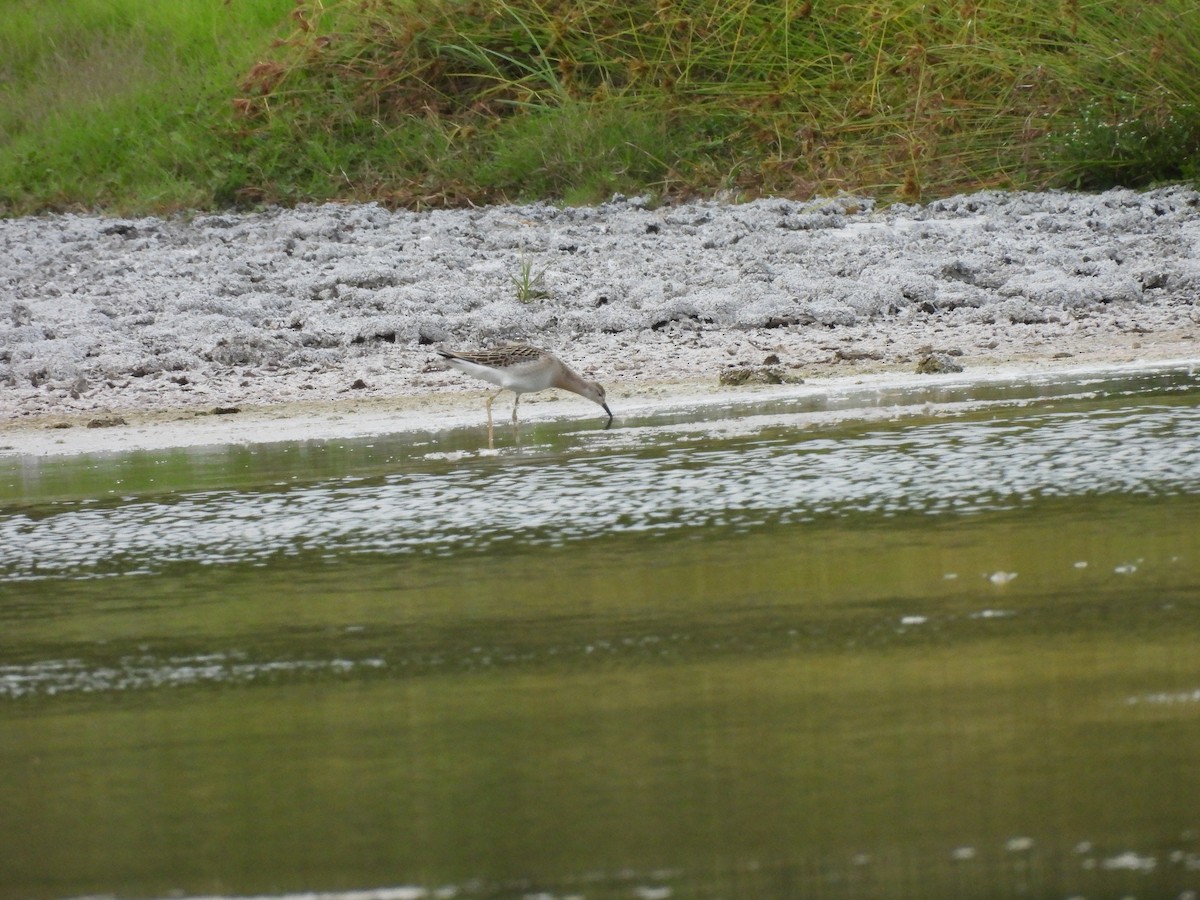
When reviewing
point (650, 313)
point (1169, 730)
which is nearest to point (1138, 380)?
point (650, 313)

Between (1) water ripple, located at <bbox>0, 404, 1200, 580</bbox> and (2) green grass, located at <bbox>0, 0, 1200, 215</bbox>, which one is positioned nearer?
(1) water ripple, located at <bbox>0, 404, 1200, 580</bbox>

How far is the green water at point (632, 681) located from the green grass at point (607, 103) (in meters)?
8.51

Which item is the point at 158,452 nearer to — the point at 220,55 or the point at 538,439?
the point at 538,439

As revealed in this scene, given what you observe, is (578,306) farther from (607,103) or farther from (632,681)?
(632,681)

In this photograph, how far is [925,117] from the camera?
49.4ft

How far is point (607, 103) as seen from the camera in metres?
16.1

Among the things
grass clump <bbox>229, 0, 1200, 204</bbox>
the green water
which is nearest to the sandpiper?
the green water

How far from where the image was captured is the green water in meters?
2.57

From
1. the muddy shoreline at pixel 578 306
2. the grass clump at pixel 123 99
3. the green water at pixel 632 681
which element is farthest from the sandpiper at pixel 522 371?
the grass clump at pixel 123 99

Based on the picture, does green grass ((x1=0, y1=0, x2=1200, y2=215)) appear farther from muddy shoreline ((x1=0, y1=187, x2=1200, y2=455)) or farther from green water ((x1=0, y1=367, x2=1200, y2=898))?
green water ((x1=0, y1=367, x2=1200, y2=898))

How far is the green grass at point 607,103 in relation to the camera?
569 inches

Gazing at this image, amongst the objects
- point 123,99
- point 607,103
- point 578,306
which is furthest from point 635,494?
point 123,99

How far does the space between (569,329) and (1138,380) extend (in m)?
3.80

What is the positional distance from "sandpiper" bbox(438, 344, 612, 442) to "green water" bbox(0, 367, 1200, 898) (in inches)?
83.4
